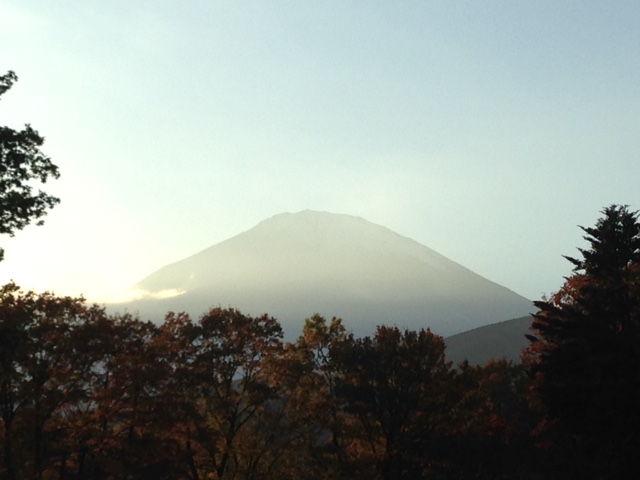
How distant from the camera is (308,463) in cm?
3644

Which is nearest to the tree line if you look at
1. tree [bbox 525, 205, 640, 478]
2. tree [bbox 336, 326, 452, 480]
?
tree [bbox 336, 326, 452, 480]

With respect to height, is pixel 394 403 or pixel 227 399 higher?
pixel 227 399

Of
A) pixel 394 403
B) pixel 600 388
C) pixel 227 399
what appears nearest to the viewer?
pixel 600 388

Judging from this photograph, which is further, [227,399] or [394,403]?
[394,403]

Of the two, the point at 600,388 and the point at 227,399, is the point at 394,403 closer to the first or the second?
the point at 227,399

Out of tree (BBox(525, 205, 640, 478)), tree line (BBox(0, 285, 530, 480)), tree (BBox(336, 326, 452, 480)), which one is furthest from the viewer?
tree (BBox(336, 326, 452, 480))

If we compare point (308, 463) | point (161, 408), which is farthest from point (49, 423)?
point (308, 463)

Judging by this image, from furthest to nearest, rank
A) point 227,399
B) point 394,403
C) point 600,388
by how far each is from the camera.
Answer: point 394,403 < point 227,399 < point 600,388

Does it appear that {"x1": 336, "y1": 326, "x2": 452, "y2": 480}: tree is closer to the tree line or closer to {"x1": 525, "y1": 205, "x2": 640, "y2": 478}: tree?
the tree line

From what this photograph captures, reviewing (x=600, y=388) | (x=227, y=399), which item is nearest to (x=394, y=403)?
(x=227, y=399)

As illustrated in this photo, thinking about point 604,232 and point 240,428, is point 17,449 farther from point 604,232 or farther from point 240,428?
point 604,232

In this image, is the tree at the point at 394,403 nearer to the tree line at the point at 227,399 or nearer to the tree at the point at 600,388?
the tree line at the point at 227,399

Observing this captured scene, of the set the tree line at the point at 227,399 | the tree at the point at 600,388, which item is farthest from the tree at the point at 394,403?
the tree at the point at 600,388

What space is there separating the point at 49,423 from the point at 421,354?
776 inches
